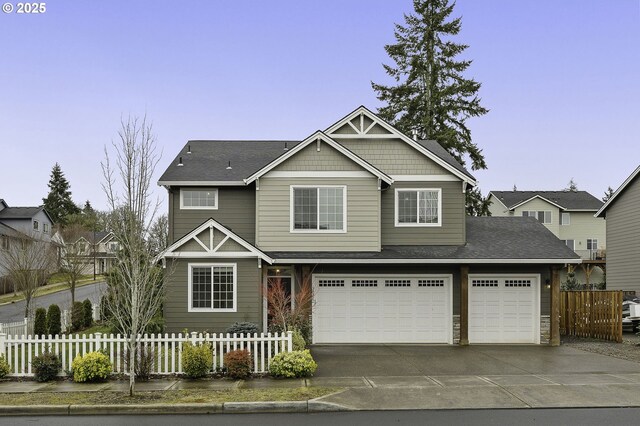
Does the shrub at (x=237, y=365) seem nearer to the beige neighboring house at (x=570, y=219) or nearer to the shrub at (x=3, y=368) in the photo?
the shrub at (x=3, y=368)

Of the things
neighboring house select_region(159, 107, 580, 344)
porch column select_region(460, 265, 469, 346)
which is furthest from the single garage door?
porch column select_region(460, 265, 469, 346)

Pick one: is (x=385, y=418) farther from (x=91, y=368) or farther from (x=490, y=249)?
(x=490, y=249)

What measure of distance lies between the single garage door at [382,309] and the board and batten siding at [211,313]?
306cm

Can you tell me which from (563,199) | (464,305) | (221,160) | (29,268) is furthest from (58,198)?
(464,305)

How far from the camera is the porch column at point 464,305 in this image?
65.7 feet

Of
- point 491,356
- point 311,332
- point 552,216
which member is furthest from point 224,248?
point 552,216

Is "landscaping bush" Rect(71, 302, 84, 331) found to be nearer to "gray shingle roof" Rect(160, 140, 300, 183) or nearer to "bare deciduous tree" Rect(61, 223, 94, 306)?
"bare deciduous tree" Rect(61, 223, 94, 306)

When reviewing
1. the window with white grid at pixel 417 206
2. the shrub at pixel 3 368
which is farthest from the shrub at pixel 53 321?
the window with white grid at pixel 417 206

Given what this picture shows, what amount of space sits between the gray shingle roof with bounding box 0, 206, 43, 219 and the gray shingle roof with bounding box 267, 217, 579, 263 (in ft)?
150

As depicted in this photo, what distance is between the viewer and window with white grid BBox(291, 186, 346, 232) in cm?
2044

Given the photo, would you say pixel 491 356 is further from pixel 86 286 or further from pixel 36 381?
pixel 86 286

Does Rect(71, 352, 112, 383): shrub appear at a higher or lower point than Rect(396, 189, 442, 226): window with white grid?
lower

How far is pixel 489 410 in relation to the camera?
35.7 feet

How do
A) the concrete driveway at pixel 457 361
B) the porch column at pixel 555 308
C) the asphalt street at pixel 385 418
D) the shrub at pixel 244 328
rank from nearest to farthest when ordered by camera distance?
the asphalt street at pixel 385 418, the concrete driveway at pixel 457 361, the shrub at pixel 244 328, the porch column at pixel 555 308
